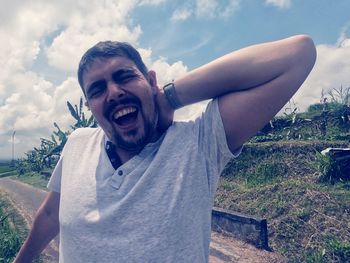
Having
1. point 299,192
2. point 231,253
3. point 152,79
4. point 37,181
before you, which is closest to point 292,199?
point 299,192

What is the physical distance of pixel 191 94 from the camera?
1605 mm

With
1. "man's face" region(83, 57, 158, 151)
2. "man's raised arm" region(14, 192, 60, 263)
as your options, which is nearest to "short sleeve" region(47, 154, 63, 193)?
"man's raised arm" region(14, 192, 60, 263)

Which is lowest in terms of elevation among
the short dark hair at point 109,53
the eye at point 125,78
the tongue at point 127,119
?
the tongue at point 127,119

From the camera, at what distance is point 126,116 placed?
5.29 ft

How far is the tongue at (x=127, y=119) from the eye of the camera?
1603 millimetres

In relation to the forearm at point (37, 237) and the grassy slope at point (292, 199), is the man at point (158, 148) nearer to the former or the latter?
the forearm at point (37, 237)

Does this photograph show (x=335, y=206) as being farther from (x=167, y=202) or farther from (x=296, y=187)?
(x=167, y=202)

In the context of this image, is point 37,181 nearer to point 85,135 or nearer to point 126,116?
point 85,135

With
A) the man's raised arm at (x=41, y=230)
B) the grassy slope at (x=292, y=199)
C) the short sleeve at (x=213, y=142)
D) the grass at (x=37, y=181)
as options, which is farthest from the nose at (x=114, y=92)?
the grass at (x=37, y=181)

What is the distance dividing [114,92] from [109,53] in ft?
0.81

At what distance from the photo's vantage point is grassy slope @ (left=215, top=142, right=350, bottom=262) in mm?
5250

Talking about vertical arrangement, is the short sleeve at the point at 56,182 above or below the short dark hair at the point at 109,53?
below

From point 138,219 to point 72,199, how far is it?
0.41 m

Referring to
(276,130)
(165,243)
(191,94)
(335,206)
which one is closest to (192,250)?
(165,243)
